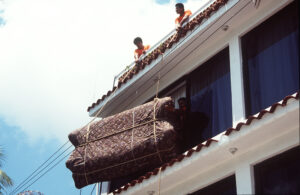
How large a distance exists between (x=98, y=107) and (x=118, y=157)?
2.83 m

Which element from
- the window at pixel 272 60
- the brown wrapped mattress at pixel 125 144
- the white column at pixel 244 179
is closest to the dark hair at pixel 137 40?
the brown wrapped mattress at pixel 125 144

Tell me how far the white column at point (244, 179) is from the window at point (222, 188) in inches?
7.8

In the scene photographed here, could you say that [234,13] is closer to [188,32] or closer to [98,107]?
[188,32]

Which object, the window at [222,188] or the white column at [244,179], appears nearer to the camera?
the white column at [244,179]

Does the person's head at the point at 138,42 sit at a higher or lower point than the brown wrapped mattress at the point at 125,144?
higher

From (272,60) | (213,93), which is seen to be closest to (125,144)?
(213,93)

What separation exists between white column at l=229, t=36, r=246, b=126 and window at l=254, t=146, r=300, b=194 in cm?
142

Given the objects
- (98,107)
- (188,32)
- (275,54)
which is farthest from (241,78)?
(98,107)

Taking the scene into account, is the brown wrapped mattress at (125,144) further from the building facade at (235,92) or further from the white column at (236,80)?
the white column at (236,80)

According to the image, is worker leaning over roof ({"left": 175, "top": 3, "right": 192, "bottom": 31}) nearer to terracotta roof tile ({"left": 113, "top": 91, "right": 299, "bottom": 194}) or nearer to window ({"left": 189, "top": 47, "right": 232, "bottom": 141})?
window ({"left": 189, "top": 47, "right": 232, "bottom": 141})

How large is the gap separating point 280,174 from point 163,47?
4.46m

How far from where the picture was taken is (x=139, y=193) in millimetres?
10703

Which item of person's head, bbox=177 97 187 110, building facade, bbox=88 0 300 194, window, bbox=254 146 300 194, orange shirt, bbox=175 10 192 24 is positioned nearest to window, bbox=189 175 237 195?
building facade, bbox=88 0 300 194

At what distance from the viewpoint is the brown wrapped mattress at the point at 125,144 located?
10.8 m
